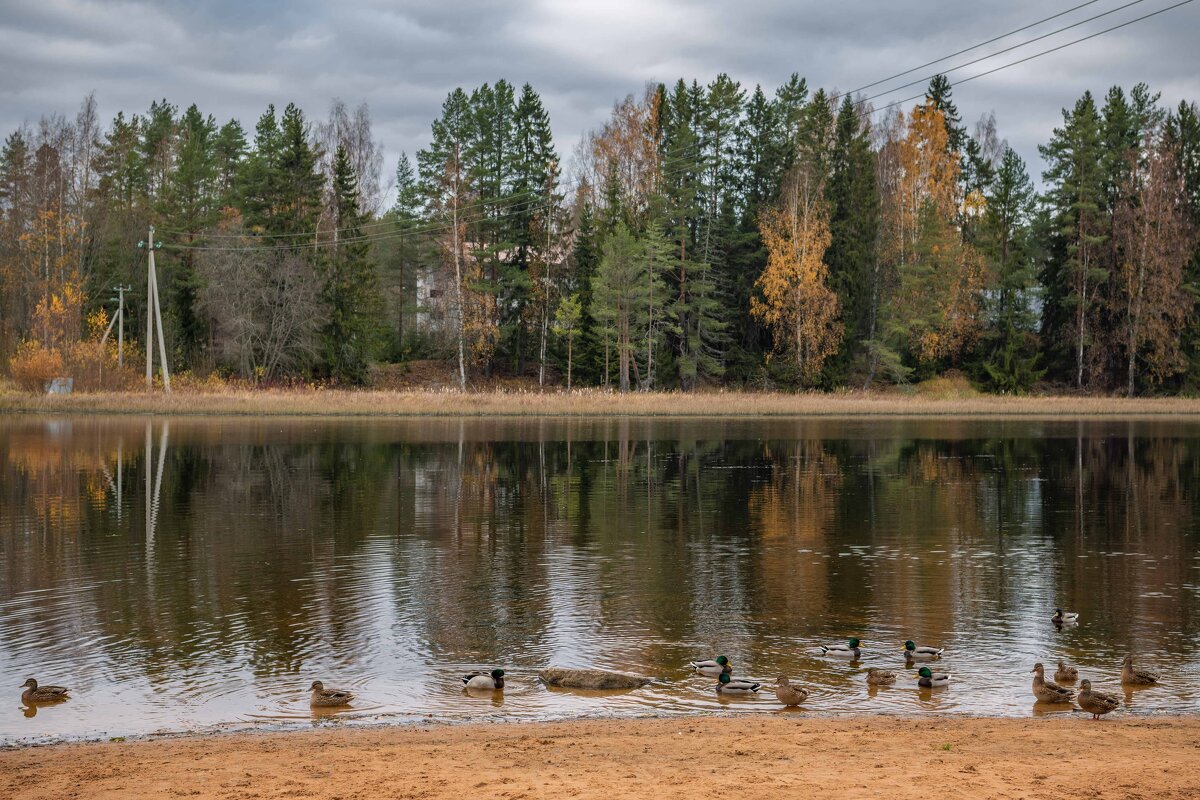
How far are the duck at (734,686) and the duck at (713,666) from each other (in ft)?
1.01

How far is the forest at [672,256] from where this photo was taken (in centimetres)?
7412

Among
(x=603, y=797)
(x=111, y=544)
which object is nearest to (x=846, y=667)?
(x=603, y=797)

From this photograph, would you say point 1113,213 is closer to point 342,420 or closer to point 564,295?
point 564,295

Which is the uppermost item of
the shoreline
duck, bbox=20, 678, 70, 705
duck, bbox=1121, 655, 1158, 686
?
the shoreline

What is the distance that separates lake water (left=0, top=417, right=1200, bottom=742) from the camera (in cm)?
Answer: 1242

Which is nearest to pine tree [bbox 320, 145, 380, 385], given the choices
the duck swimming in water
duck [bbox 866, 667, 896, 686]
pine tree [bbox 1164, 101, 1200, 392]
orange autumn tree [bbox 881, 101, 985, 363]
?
orange autumn tree [bbox 881, 101, 985, 363]

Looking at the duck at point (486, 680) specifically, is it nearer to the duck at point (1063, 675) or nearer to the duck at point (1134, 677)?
the duck at point (1063, 675)

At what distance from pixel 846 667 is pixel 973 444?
37.1 m

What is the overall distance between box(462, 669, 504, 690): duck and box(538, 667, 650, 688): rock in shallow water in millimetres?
549

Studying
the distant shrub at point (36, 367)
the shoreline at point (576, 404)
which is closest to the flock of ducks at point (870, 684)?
the shoreline at point (576, 404)

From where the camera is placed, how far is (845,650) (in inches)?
543

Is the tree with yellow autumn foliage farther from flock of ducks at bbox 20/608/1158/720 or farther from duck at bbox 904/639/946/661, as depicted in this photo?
flock of ducks at bbox 20/608/1158/720

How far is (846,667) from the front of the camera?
13312 mm

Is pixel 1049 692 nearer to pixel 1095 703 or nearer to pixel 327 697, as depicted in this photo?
pixel 1095 703
